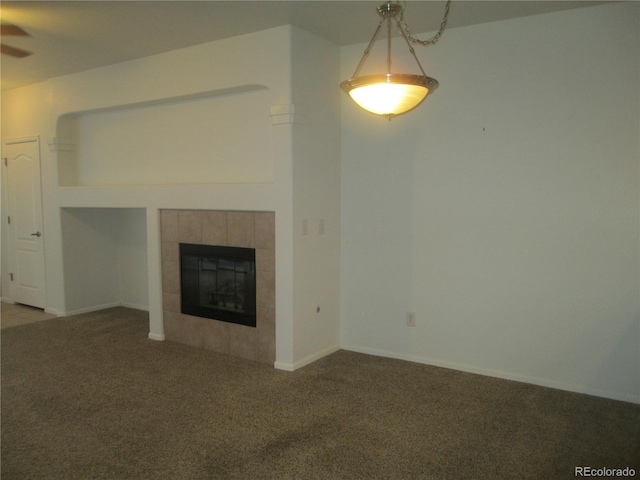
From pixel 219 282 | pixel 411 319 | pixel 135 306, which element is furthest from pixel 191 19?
pixel 135 306

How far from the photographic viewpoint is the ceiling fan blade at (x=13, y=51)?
4363 millimetres

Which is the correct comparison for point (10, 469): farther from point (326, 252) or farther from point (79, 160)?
point (79, 160)

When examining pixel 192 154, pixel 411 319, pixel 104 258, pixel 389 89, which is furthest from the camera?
pixel 104 258

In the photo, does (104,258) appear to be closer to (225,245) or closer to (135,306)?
(135,306)

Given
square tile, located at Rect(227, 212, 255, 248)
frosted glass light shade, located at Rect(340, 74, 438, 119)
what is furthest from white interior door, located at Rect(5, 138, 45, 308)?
frosted glass light shade, located at Rect(340, 74, 438, 119)

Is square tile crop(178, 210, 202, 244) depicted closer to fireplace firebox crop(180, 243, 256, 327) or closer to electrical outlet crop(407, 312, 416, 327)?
fireplace firebox crop(180, 243, 256, 327)

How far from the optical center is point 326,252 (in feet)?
14.2

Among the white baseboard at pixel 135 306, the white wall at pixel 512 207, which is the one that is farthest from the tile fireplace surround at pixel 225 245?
the white baseboard at pixel 135 306

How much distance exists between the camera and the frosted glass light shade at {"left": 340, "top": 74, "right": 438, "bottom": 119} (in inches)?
98.6

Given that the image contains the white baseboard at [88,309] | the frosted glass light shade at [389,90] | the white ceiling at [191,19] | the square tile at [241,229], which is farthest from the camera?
the white baseboard at [88,309]

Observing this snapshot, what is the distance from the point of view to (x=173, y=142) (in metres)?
4.82

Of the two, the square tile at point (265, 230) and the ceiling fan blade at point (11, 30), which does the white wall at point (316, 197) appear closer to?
the square tile at point (265, 230)

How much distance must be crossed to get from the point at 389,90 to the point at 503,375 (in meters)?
2.50

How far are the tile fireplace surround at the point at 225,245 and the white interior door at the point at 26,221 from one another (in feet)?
7.38
